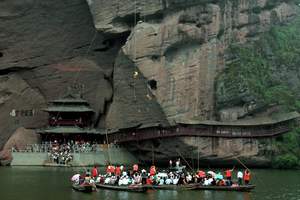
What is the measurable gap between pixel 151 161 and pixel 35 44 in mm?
17973

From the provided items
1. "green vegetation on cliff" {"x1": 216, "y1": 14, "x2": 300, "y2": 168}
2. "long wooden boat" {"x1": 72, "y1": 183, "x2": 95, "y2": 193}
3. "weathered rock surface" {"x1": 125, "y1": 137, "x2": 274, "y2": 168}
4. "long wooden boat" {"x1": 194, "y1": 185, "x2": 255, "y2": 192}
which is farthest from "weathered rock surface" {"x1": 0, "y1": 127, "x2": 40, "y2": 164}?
"long wooden boat" {"x1": 194, "y1": 185, "x2": 255, "y2": 192}

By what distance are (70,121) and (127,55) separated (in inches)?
407

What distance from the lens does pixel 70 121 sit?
189ft

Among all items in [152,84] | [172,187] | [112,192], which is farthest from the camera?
[152,84]

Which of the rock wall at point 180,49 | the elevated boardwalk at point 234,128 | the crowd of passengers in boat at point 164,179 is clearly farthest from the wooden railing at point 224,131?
the crowd of passengers in boat at point 164,179

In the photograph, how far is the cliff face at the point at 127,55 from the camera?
50875 mm

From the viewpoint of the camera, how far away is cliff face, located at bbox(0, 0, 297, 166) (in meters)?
50.9

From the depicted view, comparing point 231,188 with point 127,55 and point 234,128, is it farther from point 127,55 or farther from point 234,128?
point 127,55

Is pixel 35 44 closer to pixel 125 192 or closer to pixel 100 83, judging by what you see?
pixel 100 83

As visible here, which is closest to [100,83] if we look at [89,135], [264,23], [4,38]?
[89,135]

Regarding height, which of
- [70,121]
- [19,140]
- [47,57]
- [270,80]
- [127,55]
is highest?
[47,57]

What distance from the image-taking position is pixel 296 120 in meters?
49.8

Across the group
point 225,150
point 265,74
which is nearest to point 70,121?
point 225,150

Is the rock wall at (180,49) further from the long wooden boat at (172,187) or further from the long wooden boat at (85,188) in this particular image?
the long wooden boat at (85,188)
